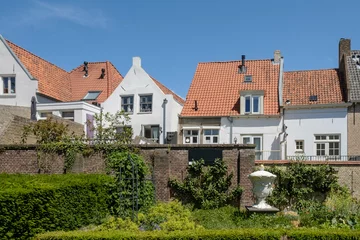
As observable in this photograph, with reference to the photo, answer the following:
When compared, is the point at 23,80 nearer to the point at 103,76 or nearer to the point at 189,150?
the point at 103,76

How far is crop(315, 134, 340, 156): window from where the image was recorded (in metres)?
25.1

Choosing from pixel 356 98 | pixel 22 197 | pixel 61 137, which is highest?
pixel 356 98

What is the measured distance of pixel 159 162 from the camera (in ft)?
52.4

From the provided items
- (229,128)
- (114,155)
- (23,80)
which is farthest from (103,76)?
(114,155)

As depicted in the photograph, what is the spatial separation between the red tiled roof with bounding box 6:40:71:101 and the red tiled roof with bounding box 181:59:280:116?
11.0 metres

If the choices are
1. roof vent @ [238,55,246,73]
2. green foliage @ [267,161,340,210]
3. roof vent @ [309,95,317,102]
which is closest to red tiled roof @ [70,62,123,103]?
roof vent @ [238,55,246,73]

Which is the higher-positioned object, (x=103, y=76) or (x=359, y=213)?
(x=103, y=76)

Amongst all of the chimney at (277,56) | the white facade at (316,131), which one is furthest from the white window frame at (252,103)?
the chimney at (277,56)

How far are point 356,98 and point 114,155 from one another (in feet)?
58.8

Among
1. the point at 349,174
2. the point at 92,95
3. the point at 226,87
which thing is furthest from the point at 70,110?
the point at 349,174

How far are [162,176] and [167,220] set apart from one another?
501 centimetres

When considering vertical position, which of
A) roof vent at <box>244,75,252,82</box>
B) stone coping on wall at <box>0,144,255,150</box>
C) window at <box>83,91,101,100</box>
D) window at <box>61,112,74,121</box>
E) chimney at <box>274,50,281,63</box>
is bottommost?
stone coping on wall at <box>0,144,255,150</box>

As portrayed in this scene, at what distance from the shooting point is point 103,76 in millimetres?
32531

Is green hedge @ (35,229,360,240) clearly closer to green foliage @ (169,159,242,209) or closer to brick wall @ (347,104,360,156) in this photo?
green foliage @ (169,159,242,209)
